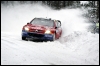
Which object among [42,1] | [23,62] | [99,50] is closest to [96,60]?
[99,50]

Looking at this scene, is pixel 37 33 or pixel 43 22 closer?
pixel 37 33

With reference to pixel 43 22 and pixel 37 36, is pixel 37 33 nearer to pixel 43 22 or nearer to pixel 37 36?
pixel 37 36

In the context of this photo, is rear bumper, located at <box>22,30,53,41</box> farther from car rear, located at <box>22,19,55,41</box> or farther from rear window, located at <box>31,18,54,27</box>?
rear window, located at <box>31,18,54,27</box>

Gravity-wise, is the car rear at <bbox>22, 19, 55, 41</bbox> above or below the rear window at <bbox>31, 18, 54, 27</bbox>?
below

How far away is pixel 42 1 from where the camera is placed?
212 feet

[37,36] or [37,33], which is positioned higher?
[37,33]

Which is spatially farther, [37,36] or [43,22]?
[43,22]

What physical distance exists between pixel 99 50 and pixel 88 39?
2.58 metres

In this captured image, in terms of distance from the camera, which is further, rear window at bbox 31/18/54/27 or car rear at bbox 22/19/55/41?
rear window at bbox 31/18/54/27

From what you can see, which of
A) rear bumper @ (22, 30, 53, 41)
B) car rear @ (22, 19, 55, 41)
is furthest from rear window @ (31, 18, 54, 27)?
rear bumper @ (22, 30, 53, 41)

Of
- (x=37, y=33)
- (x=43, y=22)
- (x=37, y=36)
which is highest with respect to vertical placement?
(x=43, y=22)

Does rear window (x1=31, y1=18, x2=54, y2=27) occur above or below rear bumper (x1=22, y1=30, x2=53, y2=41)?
above

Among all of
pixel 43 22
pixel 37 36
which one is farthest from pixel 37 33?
pixel 43 22

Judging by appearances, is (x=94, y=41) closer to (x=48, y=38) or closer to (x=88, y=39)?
(x=88, y=39)
